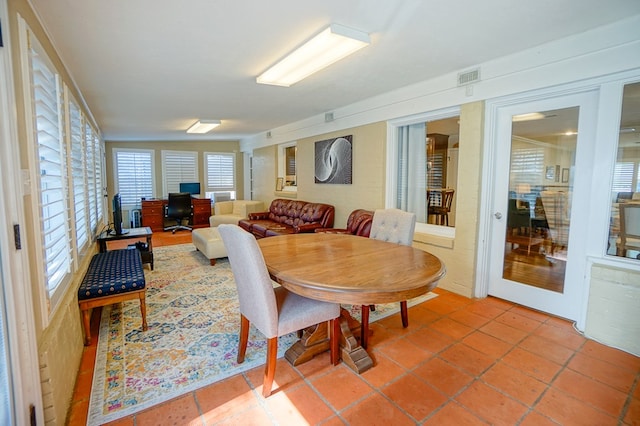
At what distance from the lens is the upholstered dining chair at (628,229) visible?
2.24 metres

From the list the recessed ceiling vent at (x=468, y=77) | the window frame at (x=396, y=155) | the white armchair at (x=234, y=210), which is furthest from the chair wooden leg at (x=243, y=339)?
the white armchair at (x=234, y=210)

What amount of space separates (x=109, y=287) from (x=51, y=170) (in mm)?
897

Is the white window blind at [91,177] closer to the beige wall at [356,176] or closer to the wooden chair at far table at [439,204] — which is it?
the beige wall at [356,176]

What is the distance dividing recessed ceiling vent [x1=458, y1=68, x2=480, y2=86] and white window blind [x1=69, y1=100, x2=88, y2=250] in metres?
3.60

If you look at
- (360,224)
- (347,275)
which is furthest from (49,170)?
(360,224)

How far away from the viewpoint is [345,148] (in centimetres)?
467

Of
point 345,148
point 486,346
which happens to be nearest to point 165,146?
point 345,148

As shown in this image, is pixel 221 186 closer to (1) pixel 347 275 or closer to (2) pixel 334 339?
(2) pixel 334 339

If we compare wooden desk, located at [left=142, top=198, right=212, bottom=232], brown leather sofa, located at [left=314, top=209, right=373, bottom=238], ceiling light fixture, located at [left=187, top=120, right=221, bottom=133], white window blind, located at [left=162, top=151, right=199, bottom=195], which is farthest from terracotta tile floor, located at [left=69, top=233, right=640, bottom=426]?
white window blind, located at [left=162, top=151, right=199, bottom=195]

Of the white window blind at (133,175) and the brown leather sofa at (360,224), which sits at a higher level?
the white window blind at (133,175)

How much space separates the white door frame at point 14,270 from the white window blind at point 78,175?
1.47 m

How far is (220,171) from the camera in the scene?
842 cm

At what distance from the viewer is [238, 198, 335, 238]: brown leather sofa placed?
15.7 ft

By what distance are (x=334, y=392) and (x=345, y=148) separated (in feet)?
11.6
